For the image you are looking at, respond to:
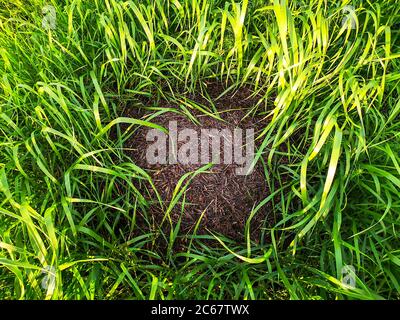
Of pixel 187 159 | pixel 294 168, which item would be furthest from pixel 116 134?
pixel 294 168

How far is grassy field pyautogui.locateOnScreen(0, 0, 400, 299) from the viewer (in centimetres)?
103

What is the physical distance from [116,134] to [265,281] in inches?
25.1

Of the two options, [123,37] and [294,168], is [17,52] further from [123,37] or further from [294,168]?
[294,168]

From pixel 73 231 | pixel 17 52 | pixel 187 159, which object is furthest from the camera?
pixel 17 52

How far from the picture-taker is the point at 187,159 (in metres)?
1.15

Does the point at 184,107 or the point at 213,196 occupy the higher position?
the point at 184,107

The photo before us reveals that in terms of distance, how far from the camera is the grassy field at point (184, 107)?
103cm

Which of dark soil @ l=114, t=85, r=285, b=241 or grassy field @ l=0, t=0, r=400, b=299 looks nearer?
grassy field @ l=0, t=0, r=400, b=299

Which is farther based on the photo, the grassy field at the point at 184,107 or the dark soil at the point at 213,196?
the dark soil at the point at 213,196

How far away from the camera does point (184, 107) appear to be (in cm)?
117

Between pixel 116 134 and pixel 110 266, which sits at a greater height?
pixel 116 134

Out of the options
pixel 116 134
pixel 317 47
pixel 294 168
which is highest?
pixel 317 47

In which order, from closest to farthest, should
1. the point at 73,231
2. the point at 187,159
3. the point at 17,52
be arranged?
the point at 73,231 < the point at 187,159 < the point at 17,52

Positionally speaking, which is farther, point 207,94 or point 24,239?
point 207,94
